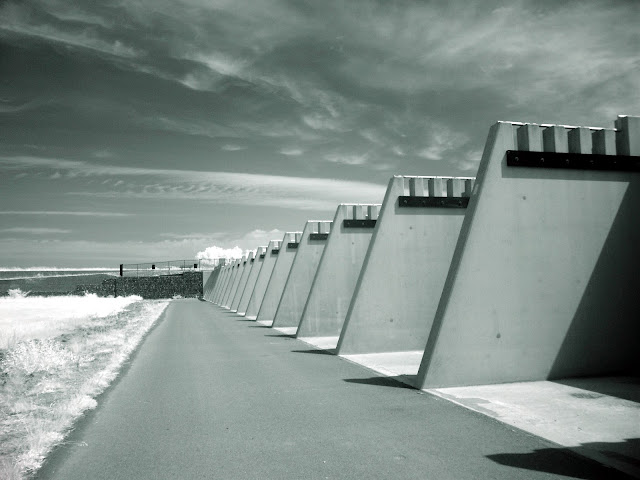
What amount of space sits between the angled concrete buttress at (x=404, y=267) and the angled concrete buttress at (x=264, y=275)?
1549 cm

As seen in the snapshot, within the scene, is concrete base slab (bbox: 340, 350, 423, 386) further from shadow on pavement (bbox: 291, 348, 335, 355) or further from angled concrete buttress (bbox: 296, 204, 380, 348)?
angled concrete buttress (bbox: 296, 204, 380, 348)

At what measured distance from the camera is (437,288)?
41.2 feet

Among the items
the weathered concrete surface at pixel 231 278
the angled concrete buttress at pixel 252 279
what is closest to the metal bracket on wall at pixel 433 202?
the angled concrete buttress at pixel 252 279

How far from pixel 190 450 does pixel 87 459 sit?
91 cm

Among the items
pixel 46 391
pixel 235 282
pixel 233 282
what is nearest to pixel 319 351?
pixel 46 391

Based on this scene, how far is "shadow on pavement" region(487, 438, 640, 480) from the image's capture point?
13.8ft

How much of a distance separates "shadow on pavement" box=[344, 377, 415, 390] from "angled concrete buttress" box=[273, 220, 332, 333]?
35.4ft

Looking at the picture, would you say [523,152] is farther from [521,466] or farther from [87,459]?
[87,459]

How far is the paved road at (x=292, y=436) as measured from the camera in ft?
14.9

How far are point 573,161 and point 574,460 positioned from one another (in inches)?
203

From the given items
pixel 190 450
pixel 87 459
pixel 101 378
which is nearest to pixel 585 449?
pixel 190 450

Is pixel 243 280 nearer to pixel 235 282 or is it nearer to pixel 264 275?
pixel 235 282

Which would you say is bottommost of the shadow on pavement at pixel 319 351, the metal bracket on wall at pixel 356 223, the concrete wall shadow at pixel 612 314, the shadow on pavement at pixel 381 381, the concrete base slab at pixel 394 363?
the shadow on pavement at pixel 319 351

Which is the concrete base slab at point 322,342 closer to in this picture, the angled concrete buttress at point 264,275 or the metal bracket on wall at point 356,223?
the metal bracket on wall at point 356,223
